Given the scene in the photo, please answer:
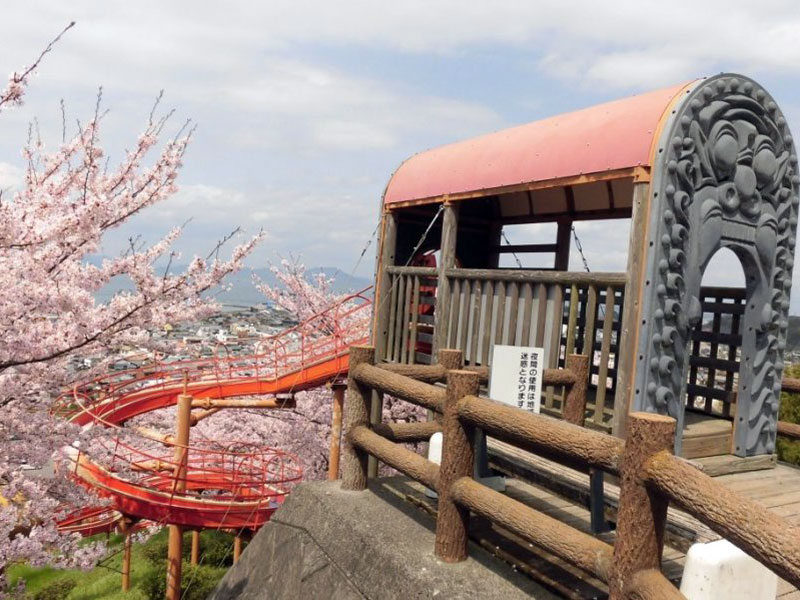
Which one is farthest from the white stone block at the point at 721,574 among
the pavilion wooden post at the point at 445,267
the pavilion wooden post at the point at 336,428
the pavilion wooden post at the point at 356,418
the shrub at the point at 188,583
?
the shrub at the point at 188,583

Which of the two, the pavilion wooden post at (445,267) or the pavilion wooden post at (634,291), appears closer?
the pavilion wooden post at (634,291)

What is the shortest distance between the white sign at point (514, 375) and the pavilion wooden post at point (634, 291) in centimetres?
62

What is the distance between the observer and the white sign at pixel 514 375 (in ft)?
15.2

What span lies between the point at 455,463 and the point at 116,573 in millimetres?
13124

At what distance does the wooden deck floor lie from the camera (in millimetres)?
3332

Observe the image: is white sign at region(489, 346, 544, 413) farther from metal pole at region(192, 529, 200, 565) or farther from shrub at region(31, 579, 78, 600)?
shrub at region(31, 579, 78, 600)

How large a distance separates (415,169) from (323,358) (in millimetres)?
4182

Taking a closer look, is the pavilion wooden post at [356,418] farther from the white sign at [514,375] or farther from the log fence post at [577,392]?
the log fence post at [577,392]

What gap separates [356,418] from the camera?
4.75 meters

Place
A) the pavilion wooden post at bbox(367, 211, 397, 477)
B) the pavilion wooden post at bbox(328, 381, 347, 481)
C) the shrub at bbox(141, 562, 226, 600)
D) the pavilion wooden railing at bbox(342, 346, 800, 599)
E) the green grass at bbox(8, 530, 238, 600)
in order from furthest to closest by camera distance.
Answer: the green grass at bbox(8, 530, 238, 600), the shrub at bbox(141, 562, 226, 600), the pavilion wooden post at bbox(328, 381, 347, 481), the pavilion wooden post at bbox(367, 211, 397, 477), the pavilion wooden railing at bbox(342, 346, 800, 599)

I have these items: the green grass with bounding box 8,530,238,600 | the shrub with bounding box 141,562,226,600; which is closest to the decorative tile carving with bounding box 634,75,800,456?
the shrub with bounding box 141,562,226,600

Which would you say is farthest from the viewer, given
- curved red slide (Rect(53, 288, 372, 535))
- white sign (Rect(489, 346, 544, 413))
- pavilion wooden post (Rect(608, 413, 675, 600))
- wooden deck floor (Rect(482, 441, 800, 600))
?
curved red slide (Rect(53, 288, 372, 535))

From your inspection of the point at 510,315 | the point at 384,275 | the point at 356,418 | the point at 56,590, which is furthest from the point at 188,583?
the point at 510,315

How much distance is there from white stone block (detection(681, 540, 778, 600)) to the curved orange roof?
2.83m
